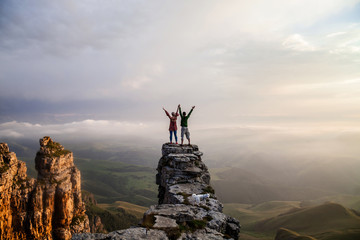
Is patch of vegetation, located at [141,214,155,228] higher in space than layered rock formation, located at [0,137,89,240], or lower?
higher

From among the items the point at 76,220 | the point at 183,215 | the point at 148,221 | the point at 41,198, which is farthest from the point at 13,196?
the point at 183,215

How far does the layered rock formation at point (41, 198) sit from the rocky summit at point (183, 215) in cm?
8100

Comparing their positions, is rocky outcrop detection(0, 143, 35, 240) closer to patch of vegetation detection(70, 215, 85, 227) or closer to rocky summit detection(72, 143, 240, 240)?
patch of vegetation detection(70, 215, 85, 227)

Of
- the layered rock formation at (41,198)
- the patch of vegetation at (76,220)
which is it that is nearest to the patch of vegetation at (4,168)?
the layered rock formation at (41,198)

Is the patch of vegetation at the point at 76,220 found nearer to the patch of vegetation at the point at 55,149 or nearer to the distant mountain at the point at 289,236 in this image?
the patch of vegetation at the point at 55,149

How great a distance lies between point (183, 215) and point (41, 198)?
9231cm

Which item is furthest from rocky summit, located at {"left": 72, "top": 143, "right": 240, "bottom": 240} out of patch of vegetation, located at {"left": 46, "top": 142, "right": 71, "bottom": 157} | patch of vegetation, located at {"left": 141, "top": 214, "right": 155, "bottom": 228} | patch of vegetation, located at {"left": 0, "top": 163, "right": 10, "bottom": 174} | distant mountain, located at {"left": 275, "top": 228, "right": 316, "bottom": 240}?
distant mountain, located at {"left": 275, "top": 228, "right": 316, "bottom": 240}

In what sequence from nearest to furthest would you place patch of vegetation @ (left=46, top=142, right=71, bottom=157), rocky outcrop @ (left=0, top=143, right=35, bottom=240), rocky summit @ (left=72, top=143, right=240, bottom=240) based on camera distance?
rocky summit @ (left=72, top=143, right=240, bottom=240), rocky outcrop @ (left=0, top=143, right=35, bottom=240), patch of vegetation @ (left=46, top=142, right=71, bottom=157)

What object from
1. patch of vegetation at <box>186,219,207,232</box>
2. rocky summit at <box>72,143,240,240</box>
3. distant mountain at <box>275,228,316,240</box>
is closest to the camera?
rocky summit at <box>72,143,240,240</box>

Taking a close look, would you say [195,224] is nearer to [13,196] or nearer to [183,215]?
→ [183,215]

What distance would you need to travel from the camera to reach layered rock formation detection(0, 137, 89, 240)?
230 ft

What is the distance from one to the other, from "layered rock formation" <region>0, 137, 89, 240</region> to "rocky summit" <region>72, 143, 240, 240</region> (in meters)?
81.0

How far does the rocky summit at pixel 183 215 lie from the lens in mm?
12188

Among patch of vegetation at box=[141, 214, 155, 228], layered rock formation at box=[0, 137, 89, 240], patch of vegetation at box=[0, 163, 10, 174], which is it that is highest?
patch of vegetation at box=[141, 214, 155, 228]
